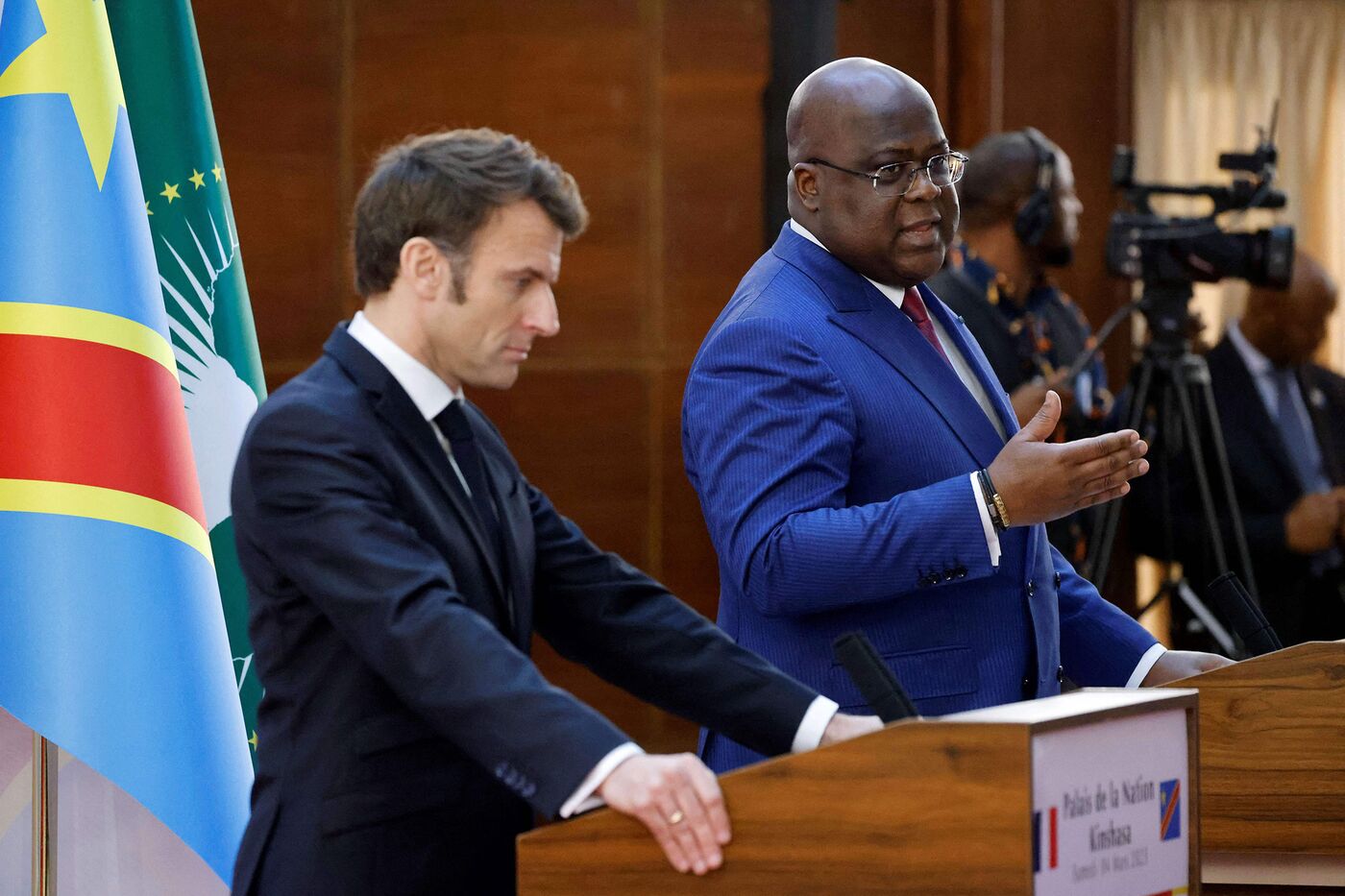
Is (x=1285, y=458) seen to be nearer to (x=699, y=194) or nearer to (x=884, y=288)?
(x=699, y=194)

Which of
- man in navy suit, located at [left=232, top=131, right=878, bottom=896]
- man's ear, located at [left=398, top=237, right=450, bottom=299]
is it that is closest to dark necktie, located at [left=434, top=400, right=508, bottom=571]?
man in navy suit, located at [left=232, top=131, right=878, bottom=896]

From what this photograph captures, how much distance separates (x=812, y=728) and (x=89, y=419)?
1.39 metres

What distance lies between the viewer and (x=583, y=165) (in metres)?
4.68

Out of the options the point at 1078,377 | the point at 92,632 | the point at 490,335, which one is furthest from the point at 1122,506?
the point at 490,335

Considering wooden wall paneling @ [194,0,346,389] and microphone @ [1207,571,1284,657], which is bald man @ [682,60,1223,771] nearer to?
microphone @ [1207,571,1284,657]

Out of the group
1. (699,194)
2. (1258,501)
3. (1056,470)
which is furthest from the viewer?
(699,194)

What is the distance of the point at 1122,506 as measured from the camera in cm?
473

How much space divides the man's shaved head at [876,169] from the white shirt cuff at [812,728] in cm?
72

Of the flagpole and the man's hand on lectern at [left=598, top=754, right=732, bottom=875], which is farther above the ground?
the man's hand on lectern at [left=598, top=754, right=732, bottom=875]

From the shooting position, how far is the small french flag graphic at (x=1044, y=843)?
133cm

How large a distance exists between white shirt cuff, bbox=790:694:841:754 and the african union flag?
1228mm

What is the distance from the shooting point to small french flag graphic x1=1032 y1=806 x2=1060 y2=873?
133cm

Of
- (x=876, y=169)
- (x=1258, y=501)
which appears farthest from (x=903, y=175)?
(x=1258, y=501)

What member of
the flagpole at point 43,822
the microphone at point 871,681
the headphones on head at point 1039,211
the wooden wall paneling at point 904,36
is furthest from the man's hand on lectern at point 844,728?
the wooden wall paneling at point 904,36
